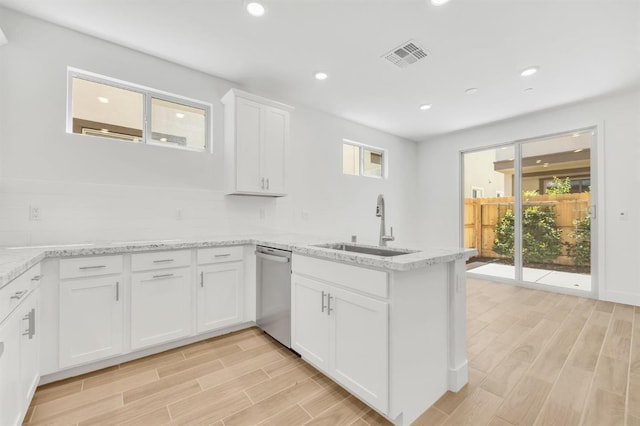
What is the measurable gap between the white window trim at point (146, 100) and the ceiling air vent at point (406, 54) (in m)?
2.05

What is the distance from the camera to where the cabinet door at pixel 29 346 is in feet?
4.69

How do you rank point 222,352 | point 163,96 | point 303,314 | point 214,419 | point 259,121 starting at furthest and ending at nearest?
point 259,121 < point 163,96 < point 222,352 < point 303,314 < point 214,419

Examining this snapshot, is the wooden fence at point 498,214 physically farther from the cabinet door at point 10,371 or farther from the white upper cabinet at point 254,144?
the cabinet door at point 10,371

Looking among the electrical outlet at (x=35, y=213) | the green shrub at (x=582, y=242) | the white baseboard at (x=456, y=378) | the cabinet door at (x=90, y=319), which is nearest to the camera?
the white baseboard at (x=456, y=378)

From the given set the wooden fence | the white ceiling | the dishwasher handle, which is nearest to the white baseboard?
the dishwasher handle

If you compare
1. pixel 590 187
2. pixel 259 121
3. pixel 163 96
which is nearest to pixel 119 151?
pixel 163 96

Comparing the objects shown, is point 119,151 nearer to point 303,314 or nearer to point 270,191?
point 270,191

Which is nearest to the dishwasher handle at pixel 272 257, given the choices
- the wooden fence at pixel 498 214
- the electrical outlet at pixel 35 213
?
the electrical outlet at pixel 35 213

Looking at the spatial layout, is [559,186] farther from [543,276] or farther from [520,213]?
[543,276]

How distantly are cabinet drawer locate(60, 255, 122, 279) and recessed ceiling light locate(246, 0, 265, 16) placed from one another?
2.14 meters

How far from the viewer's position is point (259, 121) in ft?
10.1

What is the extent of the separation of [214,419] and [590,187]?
5123 millimetres

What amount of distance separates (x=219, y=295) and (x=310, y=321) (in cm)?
103

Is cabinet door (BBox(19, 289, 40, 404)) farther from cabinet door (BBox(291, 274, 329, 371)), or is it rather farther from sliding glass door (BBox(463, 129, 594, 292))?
sliding glass door (BBox(463, 129, 594, 292))
